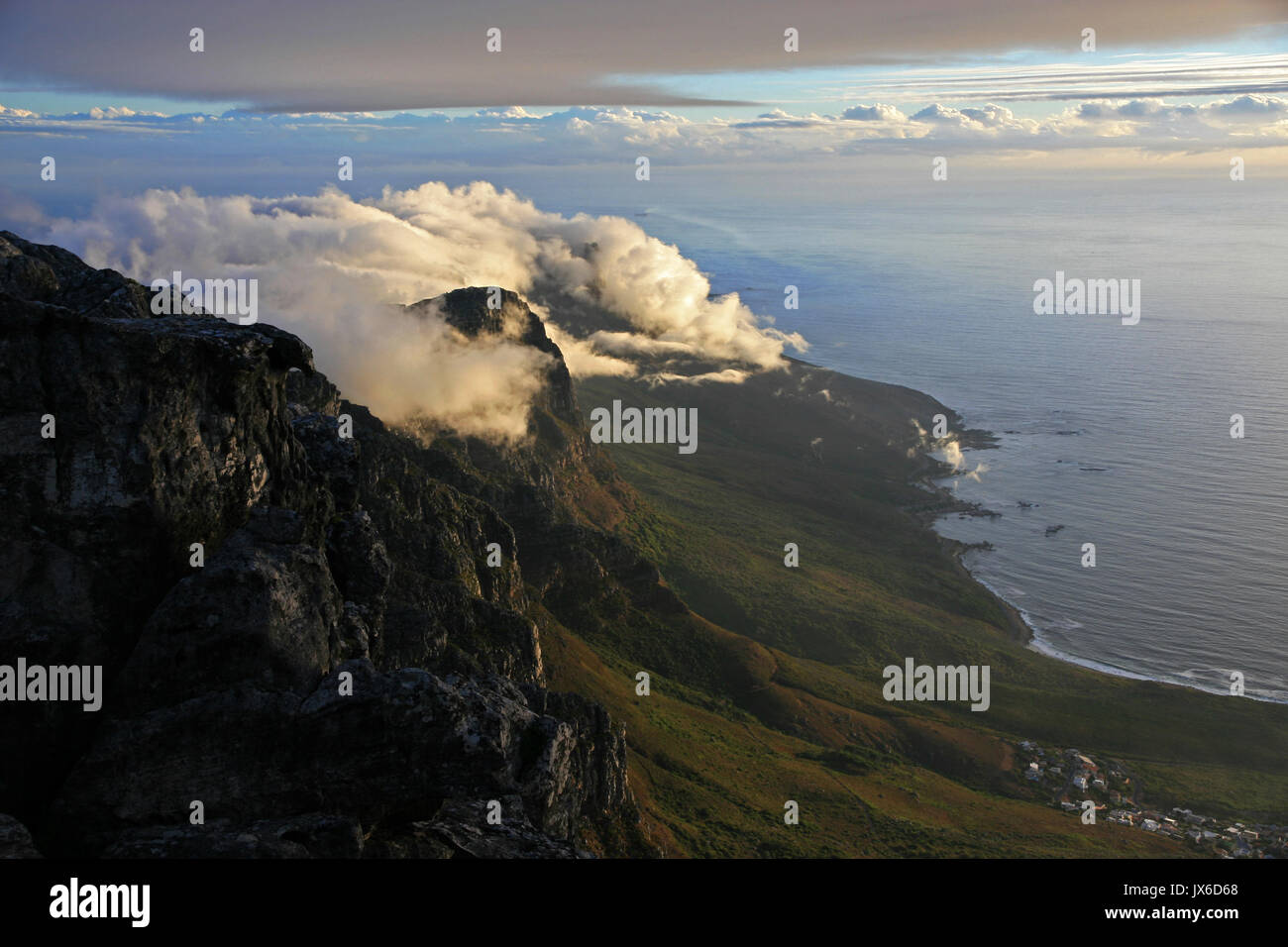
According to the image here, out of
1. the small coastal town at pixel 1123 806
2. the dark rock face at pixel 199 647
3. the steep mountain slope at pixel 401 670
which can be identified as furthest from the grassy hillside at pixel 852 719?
the dark rock face at pixel 199 647

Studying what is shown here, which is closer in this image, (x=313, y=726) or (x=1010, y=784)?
(x=313, y=726)

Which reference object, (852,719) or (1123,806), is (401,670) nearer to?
(852,719)

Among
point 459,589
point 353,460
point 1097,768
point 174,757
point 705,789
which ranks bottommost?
point 1097,768

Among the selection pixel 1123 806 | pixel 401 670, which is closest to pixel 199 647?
pixel 401 670

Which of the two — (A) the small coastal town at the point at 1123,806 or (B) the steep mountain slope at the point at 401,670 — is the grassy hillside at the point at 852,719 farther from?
(A) the small coastal town at the point at 1123,806
